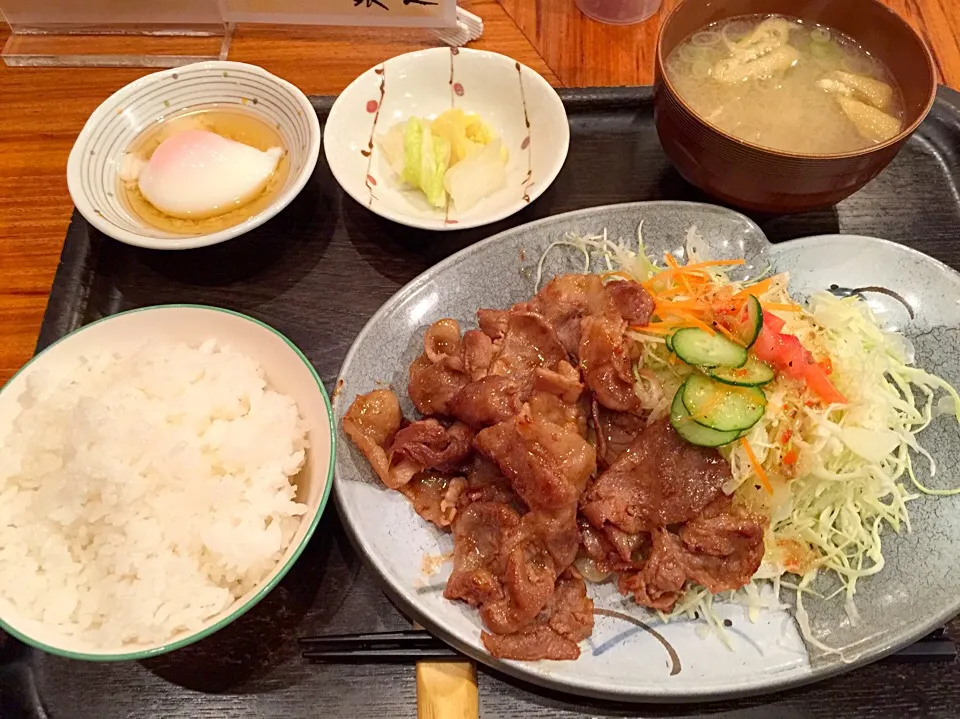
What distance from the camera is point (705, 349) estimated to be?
2111 millimetres

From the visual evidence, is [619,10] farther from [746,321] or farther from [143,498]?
[143,498]

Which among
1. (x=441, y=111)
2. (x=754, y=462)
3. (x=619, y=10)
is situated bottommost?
(x=754, y=462)

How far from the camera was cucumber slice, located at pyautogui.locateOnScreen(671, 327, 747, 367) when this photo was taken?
6.85 ft

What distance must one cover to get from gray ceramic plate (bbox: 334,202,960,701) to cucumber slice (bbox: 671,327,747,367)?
24.6 inches

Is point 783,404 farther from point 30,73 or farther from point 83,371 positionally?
point 30,73

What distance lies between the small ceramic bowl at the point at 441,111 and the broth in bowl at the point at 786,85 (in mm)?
600

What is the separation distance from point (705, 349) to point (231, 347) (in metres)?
1.60

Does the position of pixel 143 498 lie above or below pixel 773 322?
below

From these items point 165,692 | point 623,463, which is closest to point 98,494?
point 165,692

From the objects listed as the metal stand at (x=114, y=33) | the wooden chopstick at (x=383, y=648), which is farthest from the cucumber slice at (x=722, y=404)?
the metal stand at (x=114, y=33)

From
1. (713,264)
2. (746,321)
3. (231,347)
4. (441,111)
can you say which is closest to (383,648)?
A: (231,347)

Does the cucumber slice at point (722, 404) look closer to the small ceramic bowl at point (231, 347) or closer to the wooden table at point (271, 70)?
the small ceramic bowl at point (231, 347)

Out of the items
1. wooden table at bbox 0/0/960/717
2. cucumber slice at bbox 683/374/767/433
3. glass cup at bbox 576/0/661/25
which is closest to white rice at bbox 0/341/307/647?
wooden table at bbox 0/0/960/717

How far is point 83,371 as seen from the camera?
2.22m
